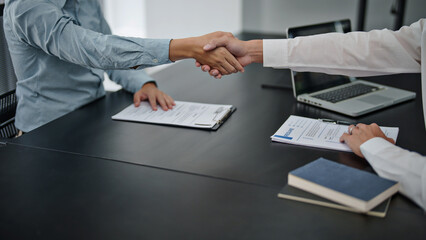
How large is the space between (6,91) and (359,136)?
122 centimetres

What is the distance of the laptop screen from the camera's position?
5.37ft

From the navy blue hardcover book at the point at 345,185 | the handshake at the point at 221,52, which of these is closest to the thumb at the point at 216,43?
the handshake at the point at 221,52

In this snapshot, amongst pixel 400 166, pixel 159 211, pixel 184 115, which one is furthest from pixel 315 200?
pixel 184 115

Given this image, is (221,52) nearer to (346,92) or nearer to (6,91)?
(346,92)

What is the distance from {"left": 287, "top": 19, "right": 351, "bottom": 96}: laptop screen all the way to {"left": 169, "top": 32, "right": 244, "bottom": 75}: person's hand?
224mm

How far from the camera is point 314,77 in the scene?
1694 mm

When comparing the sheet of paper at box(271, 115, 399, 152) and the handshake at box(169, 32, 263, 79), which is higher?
the handshake at box(169, 32, 263, 79)

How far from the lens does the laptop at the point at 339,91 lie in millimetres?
1523

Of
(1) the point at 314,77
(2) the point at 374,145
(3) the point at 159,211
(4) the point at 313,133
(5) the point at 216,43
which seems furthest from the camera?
(1) the point at 314,77

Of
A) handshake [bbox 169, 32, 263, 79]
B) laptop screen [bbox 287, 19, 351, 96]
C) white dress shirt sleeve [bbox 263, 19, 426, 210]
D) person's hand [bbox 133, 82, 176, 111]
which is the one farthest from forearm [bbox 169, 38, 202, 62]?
laptop screen [bbox 287, 19, 351, 96]

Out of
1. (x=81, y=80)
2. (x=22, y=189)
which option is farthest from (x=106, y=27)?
(x=22, y=189)

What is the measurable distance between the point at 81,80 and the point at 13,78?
0.24m

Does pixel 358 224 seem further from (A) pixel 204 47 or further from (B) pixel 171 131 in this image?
(A) pixel 204 47

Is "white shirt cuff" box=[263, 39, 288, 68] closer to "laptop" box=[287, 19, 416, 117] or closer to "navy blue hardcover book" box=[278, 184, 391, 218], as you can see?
"laptop" box=[287, 19, 416, 117]
